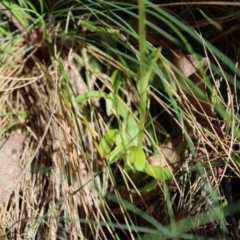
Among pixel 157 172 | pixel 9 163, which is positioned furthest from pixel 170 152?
A: pixel 9 163

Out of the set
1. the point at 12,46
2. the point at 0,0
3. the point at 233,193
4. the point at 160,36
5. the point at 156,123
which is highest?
the point at 0,0

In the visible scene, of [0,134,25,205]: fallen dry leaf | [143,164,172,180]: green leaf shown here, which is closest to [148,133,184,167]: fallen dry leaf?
[143,164,172,180]: green leaf

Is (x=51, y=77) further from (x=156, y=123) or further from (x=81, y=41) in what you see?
(x=156, y=123)

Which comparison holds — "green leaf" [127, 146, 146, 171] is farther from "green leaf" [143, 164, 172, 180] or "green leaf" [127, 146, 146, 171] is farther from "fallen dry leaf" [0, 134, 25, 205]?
"fallen dry leaf" [0, 134, 25, 205]

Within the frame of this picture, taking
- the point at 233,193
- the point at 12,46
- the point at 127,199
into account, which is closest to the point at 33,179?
the point at 127,199

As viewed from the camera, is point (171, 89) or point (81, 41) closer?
point (171, 89)
